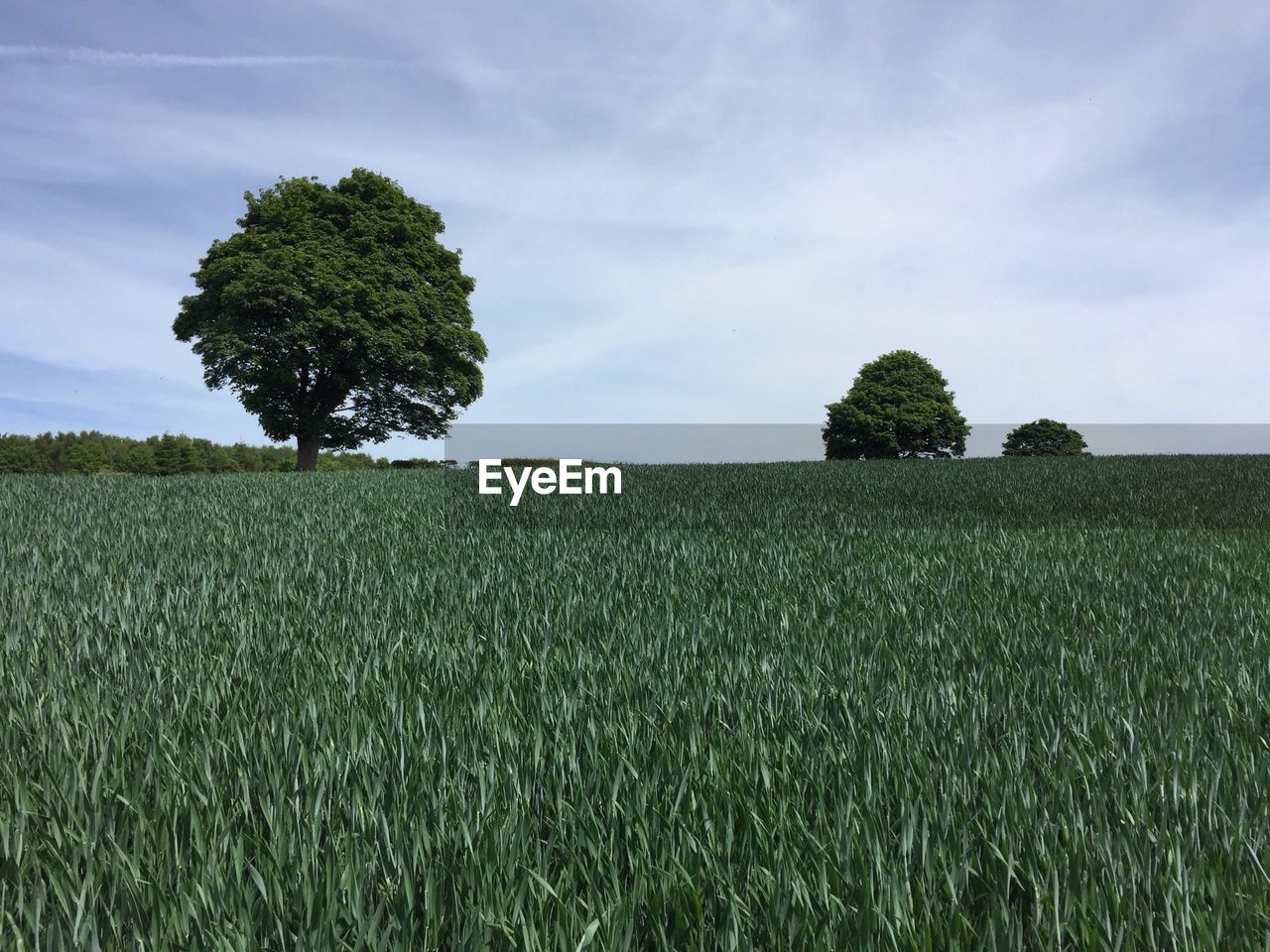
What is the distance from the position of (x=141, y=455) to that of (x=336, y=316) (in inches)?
3247

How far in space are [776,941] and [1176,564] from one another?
24.3 ft

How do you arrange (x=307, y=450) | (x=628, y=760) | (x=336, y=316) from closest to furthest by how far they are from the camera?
(x=628, y=760) → (x=336, y=316) → (x=307, y=450)

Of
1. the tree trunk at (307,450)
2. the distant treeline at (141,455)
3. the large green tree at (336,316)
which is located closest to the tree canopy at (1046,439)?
the large green tree at (336,316)

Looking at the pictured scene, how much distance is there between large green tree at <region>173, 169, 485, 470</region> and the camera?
97.7 feet

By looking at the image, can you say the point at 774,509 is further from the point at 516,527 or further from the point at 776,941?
the point at 776,941

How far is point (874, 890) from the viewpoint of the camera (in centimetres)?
179

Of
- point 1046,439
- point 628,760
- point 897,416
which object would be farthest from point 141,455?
point 628,760

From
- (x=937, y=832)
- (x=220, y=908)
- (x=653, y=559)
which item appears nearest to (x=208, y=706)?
(x=220, y=908)

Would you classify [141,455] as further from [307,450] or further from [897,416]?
[897,416]

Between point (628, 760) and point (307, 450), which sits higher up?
point (307, 450)

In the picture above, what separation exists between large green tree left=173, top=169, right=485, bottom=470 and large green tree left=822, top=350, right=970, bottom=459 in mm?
25891

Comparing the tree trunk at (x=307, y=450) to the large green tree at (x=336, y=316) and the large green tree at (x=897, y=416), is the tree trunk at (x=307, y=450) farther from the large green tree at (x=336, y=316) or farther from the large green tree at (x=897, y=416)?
the large green tree at (x=897, y=416)

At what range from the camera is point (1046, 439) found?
51219mm

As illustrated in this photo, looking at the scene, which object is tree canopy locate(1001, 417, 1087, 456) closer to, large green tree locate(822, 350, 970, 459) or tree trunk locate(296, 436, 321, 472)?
large green tree locate(822, 350, 970, 459)
